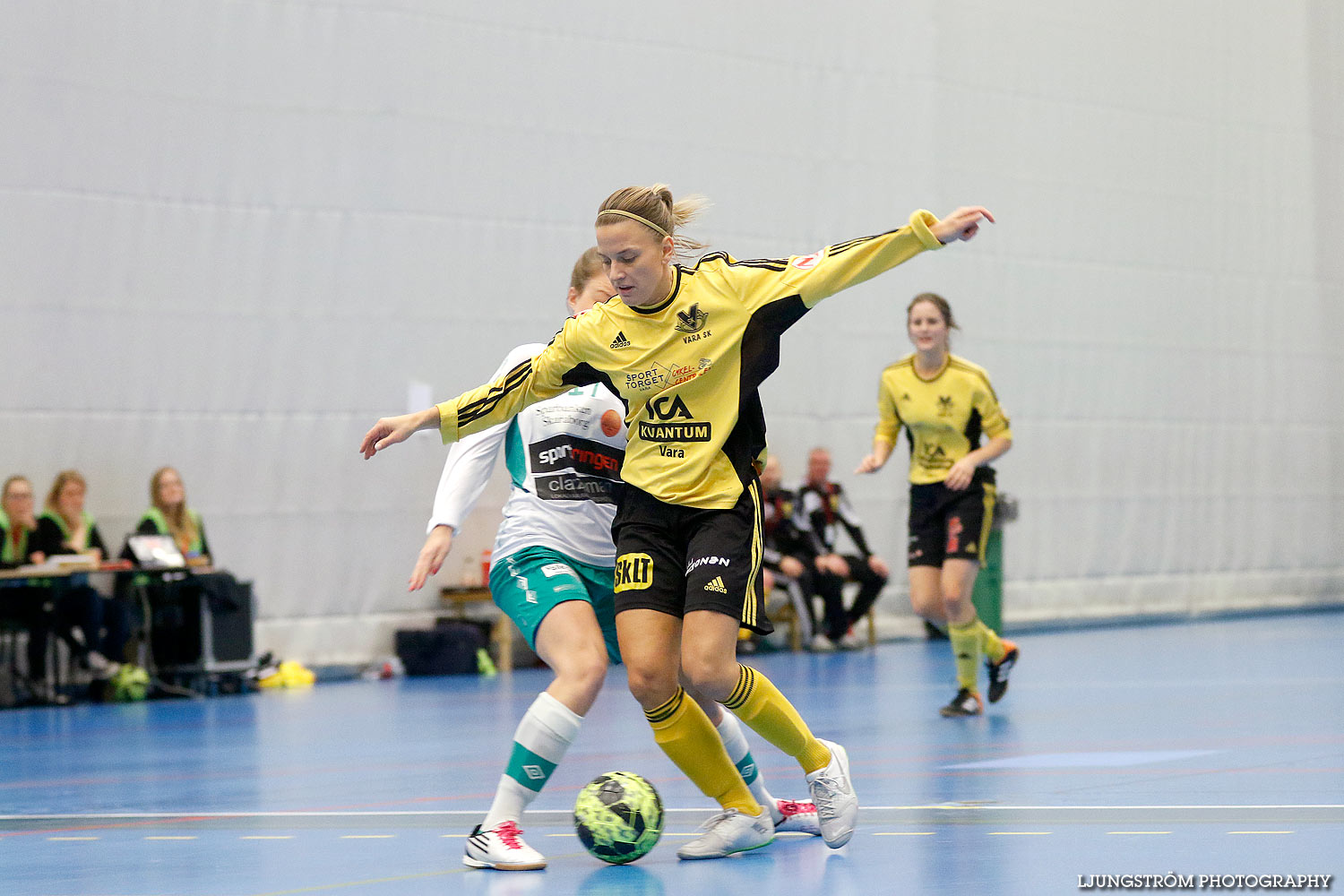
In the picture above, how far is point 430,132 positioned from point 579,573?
9976mm

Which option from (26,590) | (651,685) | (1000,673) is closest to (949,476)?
(1000,673)

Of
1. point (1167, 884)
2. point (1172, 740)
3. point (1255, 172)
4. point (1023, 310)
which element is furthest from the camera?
point (1255, 172)

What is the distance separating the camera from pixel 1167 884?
3.85 meters

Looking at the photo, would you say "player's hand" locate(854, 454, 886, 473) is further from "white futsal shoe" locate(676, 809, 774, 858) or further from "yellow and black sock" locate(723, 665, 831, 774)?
"white futsal shoe" locate(676, 809, 774, 858)

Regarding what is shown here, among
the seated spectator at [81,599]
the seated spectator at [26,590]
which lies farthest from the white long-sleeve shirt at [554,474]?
the seated spectator at [26,590]

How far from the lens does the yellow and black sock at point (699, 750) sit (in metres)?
4.86

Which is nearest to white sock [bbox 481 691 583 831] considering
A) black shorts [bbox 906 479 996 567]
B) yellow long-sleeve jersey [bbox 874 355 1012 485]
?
black shorts [bbox 906 479 996 567]

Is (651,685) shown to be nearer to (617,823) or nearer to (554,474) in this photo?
(617,823)

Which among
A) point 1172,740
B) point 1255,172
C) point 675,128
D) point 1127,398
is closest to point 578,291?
point 1172,740

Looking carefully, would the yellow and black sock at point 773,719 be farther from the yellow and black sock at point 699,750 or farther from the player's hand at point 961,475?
the player's hand at point 961,475

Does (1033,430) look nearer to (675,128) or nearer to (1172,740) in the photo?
(675,128)

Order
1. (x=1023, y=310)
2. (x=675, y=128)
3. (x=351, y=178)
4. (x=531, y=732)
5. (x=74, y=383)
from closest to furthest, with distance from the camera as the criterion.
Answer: (x=531, y=732)
(x=74, y=383)
(x=351, y=178)
(x=675, y=128)
(x=1023, y=310)

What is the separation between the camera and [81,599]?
1233 cm

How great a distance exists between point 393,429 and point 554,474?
2.22 ft
